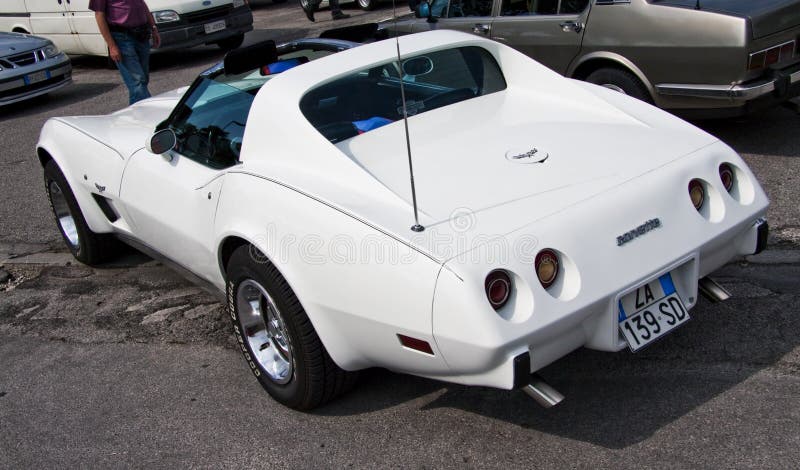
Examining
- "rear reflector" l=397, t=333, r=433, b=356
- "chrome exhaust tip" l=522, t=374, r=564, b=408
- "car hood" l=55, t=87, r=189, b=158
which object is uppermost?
"car hood" l=55, t=87, r=189, b=158

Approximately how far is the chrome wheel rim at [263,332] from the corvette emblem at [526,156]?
1.18 meters

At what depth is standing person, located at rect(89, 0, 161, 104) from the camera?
7617 millimetres

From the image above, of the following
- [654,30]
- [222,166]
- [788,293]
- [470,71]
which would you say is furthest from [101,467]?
[654,30]

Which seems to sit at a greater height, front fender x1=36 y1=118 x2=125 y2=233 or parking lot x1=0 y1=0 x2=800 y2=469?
front fender x1=36 y1=118 x2=125 y2=233

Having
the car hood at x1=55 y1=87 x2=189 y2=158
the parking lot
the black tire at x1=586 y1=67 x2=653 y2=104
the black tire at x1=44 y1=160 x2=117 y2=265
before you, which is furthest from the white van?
the parking lot

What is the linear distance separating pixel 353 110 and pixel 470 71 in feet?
2.47

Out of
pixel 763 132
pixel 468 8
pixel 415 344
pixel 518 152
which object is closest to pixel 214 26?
pixel 468 8

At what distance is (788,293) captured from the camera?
386cm

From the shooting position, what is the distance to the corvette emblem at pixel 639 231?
113 inches

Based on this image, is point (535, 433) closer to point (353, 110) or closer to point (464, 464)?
point (464, 464)

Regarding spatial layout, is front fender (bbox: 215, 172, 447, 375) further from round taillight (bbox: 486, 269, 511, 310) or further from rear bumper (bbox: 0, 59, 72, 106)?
rear bumper (bbox: 0, 59, 72, 106)

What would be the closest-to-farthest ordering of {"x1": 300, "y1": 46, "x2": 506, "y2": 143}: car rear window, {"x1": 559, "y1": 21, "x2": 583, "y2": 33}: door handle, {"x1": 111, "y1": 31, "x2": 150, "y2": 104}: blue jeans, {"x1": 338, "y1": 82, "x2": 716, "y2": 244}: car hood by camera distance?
{"x1": 338, "y1": 82, "x2": 716, "y2": 244}: car hood
{"x1": 300, "y1": 46, "x2": 506, "y2": 143}: car rear window
{"x1": 559, "y1": 21, "x2": 583, "y2": 33}: door handle
{"x1": 111, "y1": 31, "x2": 150, "y2": 104}: blue jeans

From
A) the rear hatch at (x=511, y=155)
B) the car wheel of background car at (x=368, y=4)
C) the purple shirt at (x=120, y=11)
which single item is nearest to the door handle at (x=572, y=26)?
the rear hatch at (x=511, y=155)

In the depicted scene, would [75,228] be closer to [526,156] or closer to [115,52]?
[115,52]
